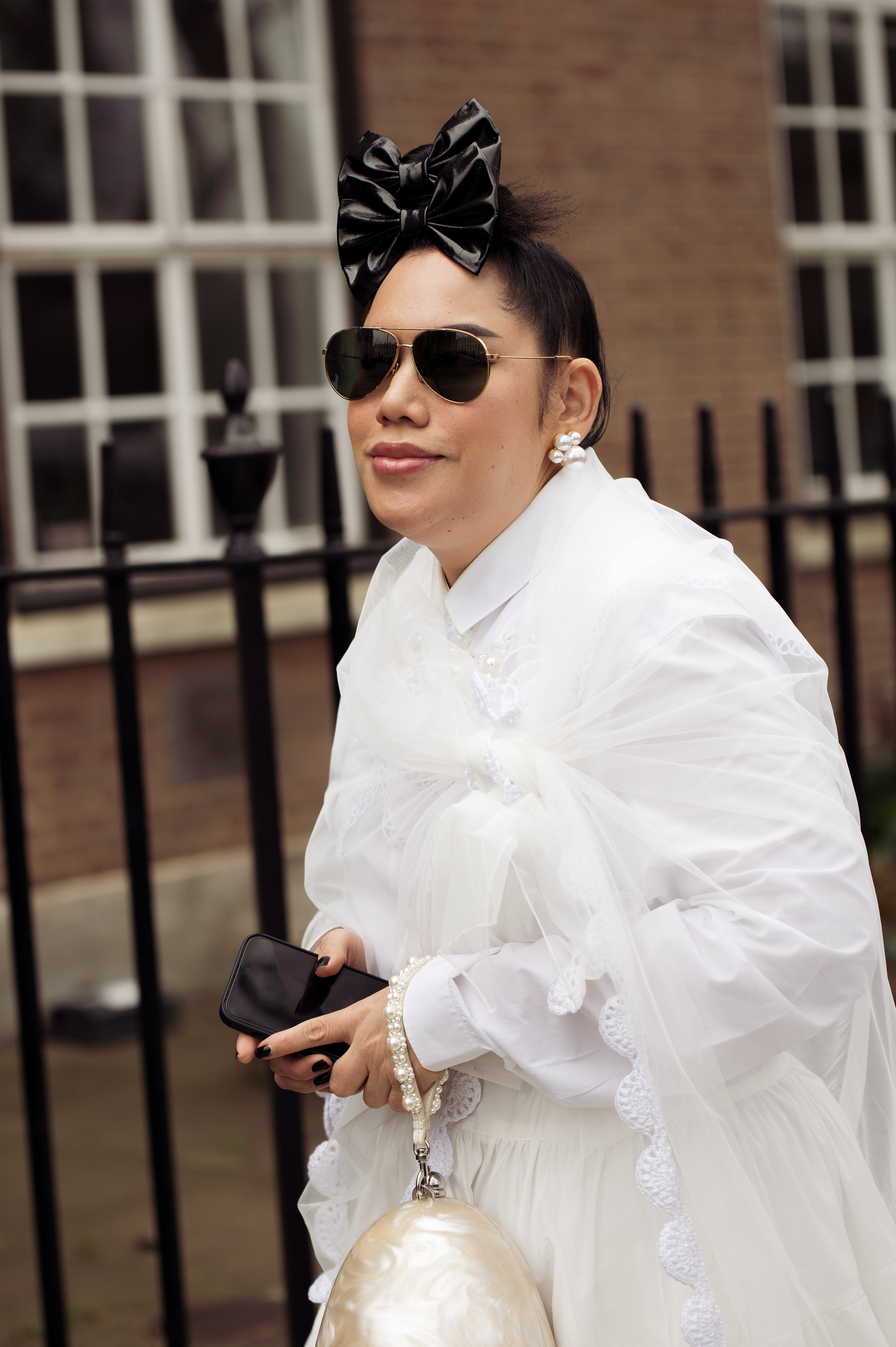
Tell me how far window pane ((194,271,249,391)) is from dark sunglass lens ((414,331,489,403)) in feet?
14.9

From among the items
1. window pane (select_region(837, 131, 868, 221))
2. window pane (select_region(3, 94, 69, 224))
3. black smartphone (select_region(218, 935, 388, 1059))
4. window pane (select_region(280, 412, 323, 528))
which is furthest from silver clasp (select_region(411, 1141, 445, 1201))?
window pane (select_region(837, 131, 868, 221))

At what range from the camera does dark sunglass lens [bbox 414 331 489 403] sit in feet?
4.58

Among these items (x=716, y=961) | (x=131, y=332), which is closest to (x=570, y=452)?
(x=716, y=961)

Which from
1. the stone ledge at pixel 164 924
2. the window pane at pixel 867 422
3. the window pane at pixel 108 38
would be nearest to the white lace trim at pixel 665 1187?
the stone ledge at pixel 164 924

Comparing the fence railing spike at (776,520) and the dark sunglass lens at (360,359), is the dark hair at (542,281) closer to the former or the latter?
the dark sunglass lens at (360,359)

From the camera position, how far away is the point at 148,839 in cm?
217

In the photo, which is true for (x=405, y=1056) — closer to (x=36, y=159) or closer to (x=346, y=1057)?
(x=346, y=1057)

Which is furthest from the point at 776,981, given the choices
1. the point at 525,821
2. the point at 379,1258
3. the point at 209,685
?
the point at 209,685

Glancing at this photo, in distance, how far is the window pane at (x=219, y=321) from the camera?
18.7 ft

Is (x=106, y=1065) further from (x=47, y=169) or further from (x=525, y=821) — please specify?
(x=525, y=821)

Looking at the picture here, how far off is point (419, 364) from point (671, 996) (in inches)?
28.8

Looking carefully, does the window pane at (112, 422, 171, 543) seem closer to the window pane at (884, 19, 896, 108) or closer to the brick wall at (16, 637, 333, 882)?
the brick wall at (16, 637, 333, 882)

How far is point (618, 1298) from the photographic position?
1339 mm

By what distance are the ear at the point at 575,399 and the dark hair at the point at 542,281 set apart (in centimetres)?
1
